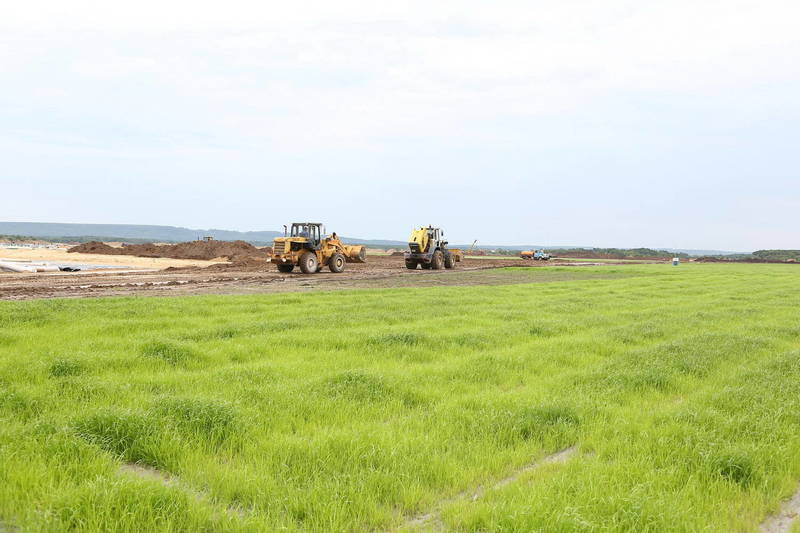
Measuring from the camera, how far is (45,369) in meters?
7.07

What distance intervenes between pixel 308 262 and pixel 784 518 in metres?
27.8

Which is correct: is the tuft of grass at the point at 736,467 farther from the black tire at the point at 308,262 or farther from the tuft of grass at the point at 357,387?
the black tire at the point at 308,262

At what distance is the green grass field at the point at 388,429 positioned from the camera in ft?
12.4

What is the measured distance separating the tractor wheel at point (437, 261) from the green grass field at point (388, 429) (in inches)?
1103

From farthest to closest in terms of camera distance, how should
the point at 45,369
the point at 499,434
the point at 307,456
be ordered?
1. the point at 45,369
2. the point at 499,434
3. the point at 307,456

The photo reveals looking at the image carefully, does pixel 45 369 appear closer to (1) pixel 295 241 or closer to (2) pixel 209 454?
(2) pixel 209 454

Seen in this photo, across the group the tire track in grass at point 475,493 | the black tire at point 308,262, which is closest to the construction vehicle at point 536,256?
the black tire at point 308,262

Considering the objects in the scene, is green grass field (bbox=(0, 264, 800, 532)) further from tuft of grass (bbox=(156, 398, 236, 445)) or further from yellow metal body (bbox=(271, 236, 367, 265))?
yellow metal body (bbox=(271, 236, 367, 265))

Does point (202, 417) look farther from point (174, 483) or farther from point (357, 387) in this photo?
point (357, 387)

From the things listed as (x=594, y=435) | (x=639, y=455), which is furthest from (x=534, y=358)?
(x=639, y=455)

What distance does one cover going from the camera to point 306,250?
102 ft

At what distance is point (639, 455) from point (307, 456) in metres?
2.79

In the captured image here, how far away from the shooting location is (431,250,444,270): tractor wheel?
3875cm

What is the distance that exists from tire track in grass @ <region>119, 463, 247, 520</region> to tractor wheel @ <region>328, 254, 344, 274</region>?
28.1 m
